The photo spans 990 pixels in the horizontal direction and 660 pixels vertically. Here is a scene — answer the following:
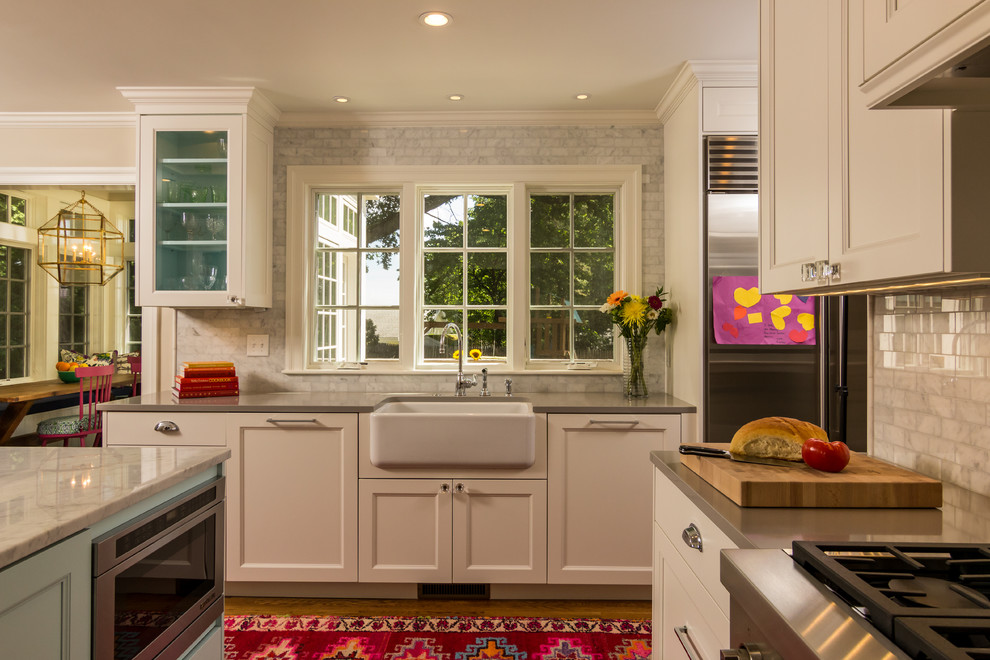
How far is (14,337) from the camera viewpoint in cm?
522

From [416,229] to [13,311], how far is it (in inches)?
160

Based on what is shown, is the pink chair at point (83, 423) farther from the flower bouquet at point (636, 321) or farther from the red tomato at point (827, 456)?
the red tomato at point (827, 456)

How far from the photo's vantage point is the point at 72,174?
340 centimetres

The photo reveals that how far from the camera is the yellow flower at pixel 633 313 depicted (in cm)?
309

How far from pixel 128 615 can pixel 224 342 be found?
2.27 meters

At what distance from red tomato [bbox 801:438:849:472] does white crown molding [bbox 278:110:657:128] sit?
2.40 metres

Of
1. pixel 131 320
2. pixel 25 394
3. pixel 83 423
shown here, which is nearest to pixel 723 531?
pixel 83 423

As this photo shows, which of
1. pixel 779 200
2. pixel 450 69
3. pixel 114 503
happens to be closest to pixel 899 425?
pixel 779 200

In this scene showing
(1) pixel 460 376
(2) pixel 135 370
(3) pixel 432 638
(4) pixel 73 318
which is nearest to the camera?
(3) pixel 432 638

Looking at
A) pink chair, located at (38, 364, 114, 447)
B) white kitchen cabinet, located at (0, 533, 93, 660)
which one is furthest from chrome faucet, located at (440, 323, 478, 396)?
pink chair, located at (38, 364, 114, 447)

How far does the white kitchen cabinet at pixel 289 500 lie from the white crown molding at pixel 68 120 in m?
1.87

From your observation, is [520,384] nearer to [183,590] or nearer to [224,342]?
[224,342]

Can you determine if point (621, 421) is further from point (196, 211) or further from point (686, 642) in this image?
point (196, 211)

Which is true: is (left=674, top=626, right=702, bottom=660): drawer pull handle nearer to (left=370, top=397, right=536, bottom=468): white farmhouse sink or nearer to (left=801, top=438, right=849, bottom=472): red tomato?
(left=801, top=438, right=849, bottom=472): red tomato
